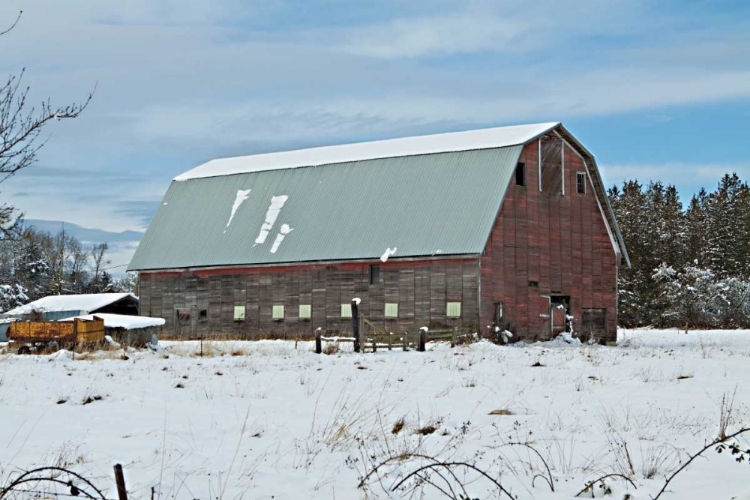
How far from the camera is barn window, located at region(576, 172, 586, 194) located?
148 feet

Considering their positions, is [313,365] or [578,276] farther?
[578,276]

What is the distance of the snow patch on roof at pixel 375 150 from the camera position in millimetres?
42906

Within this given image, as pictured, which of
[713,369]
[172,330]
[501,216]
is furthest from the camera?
[172,330]

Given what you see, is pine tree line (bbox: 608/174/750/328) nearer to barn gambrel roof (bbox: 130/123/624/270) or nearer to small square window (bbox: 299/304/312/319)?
barn gambrel roof (bbox: 130/123/624/270)

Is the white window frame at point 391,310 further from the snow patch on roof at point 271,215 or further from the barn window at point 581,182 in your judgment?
the barn window at point 581,182

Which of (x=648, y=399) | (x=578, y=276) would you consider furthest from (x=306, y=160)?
(x=648, y=399)

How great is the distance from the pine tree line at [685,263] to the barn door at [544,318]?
26.1 meters

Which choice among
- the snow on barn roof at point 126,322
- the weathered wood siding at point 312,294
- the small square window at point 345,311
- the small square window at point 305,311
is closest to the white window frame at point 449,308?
the weathered wood siding at point 312,294

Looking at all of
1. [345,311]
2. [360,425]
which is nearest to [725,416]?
[360,425]

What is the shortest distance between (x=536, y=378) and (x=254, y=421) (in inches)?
327

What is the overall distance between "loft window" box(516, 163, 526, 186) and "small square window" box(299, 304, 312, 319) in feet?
36.1

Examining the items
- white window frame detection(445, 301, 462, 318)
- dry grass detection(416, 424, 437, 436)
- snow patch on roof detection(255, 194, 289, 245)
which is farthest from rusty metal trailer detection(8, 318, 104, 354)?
dry grass detection(416, 424, 437, 436)

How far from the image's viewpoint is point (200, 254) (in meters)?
47.2

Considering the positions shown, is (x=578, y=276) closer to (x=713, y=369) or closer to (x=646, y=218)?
(x=713, y=369)
